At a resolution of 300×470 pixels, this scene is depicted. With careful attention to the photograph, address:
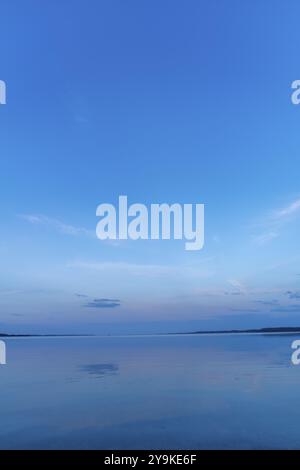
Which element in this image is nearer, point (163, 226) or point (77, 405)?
point (163, 226)

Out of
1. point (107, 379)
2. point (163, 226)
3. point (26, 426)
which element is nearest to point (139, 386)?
point (107, 379)

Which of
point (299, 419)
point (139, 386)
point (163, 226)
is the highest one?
point (163, 226)

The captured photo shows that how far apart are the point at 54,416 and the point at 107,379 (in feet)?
9.12

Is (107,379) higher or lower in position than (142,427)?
higher

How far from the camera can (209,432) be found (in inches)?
196

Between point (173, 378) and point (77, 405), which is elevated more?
point (173, 378)

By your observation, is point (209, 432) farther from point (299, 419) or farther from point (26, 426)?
point (26, 426)

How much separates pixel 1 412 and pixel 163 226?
150 inches
